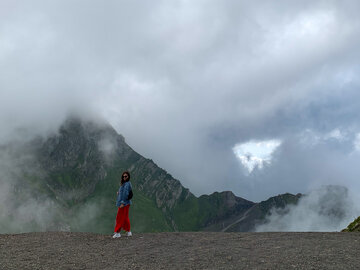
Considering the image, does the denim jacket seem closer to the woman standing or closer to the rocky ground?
the woman standing

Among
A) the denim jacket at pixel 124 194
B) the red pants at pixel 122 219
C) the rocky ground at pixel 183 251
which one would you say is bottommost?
the rocky ground at pixel 183 251

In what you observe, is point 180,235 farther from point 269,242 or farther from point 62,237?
point 62,237

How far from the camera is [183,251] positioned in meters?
16.7

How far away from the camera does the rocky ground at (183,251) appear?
555 inches

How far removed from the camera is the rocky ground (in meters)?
14.1

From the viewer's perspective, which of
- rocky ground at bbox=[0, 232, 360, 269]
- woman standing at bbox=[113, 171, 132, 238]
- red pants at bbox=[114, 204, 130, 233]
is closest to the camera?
rocky ground at bbox=[0, 232, 360, 269]

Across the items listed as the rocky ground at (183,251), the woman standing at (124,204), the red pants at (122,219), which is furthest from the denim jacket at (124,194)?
the rocky ground at (183,251)

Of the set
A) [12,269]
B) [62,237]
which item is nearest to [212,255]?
[12,269]

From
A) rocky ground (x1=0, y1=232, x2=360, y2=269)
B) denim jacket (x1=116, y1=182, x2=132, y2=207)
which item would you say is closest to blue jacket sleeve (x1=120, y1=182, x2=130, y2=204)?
denim jacket (x1=116, y1=182, x2=132, y2=207)

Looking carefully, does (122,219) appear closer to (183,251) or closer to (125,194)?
(125,194)

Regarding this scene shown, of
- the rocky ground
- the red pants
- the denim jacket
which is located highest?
the denim jacket

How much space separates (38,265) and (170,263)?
5.69 meters

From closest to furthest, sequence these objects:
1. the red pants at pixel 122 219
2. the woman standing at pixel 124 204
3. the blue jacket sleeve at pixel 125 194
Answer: the red pants at pixel 122 219, the woman standing at pixel 124 204, the blue jacket sleeve at pixel 125 194

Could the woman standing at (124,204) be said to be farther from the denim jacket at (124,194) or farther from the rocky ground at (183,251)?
the rocky ground at (183,251)
